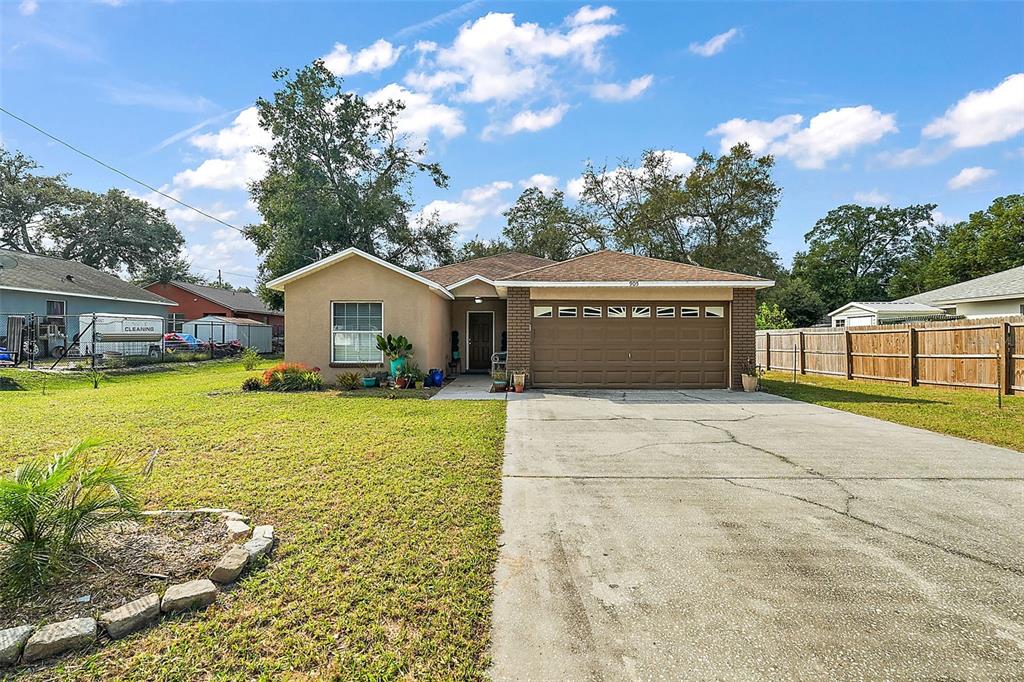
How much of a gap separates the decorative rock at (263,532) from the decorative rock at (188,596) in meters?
0.65

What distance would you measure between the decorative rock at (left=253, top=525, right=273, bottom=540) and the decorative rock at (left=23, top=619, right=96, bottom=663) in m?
1.06

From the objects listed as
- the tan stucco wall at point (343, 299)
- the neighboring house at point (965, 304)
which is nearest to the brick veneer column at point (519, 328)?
the tan stucco wall at point (343, 299)

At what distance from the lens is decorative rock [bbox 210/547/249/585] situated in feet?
9.69

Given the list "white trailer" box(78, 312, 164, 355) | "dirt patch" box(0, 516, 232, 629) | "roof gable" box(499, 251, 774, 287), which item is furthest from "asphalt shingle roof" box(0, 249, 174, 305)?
"dirt patch" box(0, 516, 232, 629)

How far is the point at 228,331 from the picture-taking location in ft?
95.8

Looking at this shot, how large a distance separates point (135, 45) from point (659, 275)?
1403 centimetres

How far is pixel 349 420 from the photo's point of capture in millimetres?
8109

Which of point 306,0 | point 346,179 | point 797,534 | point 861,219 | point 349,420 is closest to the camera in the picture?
point 797,534

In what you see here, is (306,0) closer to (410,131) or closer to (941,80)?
(941,80)

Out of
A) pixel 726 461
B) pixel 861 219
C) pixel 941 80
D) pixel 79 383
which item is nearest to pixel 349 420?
pixel 726 461

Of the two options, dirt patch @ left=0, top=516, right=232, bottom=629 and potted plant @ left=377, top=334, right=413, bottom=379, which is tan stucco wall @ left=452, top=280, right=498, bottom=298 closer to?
potted plant @ left=377, top=334, right=413, bottom=379

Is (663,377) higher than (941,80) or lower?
lower

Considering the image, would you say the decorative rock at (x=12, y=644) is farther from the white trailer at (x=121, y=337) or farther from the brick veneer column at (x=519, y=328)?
the white trailer at (x=121, y=337)

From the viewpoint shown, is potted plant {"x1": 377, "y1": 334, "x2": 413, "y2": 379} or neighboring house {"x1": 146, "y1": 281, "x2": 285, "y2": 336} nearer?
potted plant {"x1": 377, "y1": 334, "x2": 413, "y2": 379}
